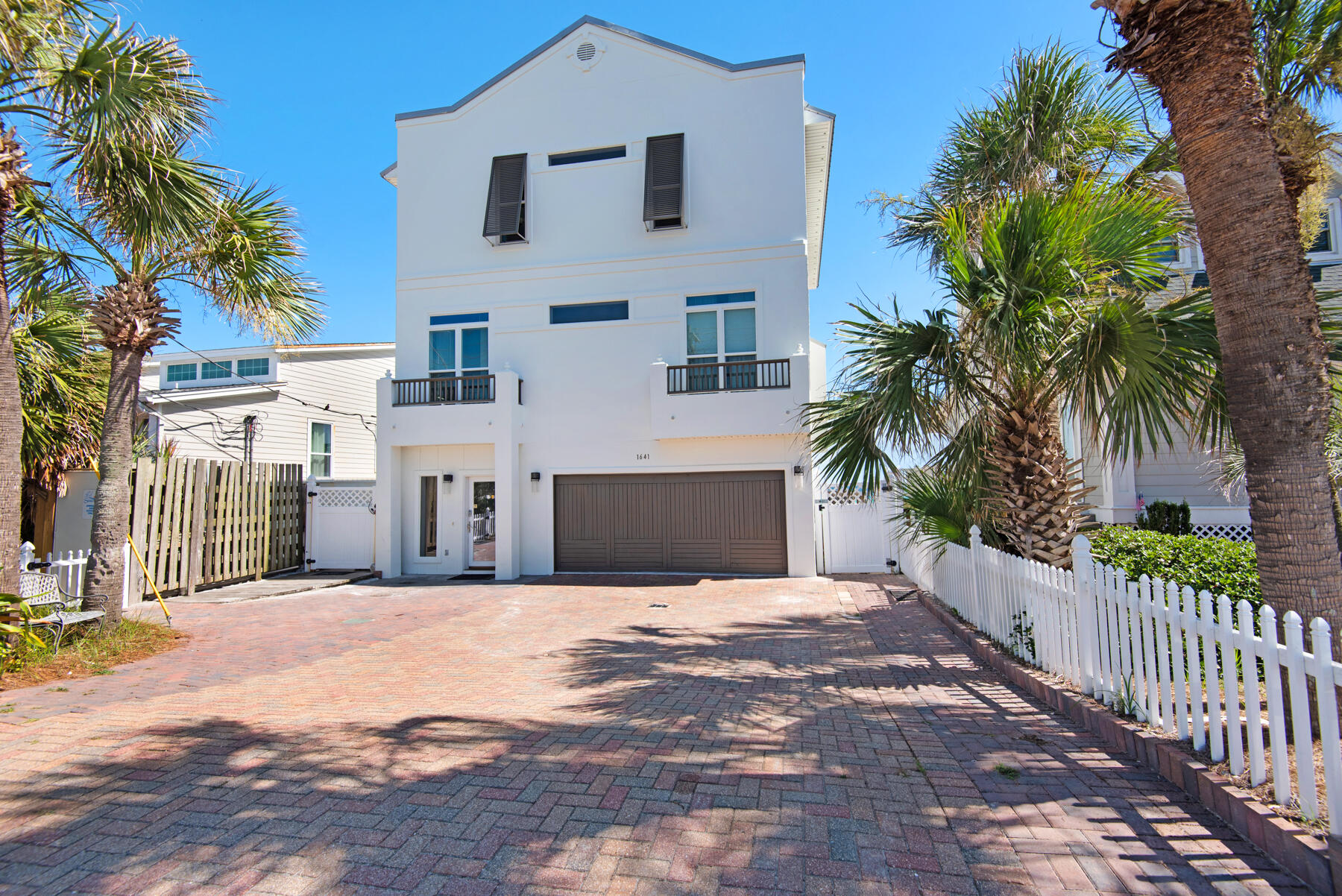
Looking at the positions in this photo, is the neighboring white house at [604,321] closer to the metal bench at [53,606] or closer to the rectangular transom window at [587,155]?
the rectangular transom window at [587,155]

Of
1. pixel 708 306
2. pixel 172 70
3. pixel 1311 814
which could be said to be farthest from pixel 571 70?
pixel 1311 814

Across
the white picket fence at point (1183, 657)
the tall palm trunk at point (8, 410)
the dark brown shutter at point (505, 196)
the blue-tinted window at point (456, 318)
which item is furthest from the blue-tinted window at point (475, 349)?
the white picket fence at point (1183, 657)

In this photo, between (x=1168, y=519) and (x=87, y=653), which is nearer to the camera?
(x=87, y=653)

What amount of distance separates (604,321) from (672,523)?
471 centimetres

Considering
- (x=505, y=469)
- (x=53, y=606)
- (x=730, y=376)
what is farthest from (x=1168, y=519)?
(x=53, y=606)

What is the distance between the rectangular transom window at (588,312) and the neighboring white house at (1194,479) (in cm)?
939

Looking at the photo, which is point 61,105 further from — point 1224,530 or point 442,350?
point 1224,530

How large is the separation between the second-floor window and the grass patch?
10144mm

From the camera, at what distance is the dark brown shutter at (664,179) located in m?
14.5

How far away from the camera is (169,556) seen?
11680 mm

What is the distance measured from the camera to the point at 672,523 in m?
14.5

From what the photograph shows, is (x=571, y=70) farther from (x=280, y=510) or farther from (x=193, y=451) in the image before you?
(x=193, y=451)

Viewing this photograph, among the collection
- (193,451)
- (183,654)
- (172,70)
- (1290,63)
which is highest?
(172,70)

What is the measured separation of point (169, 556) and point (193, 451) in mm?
6067
